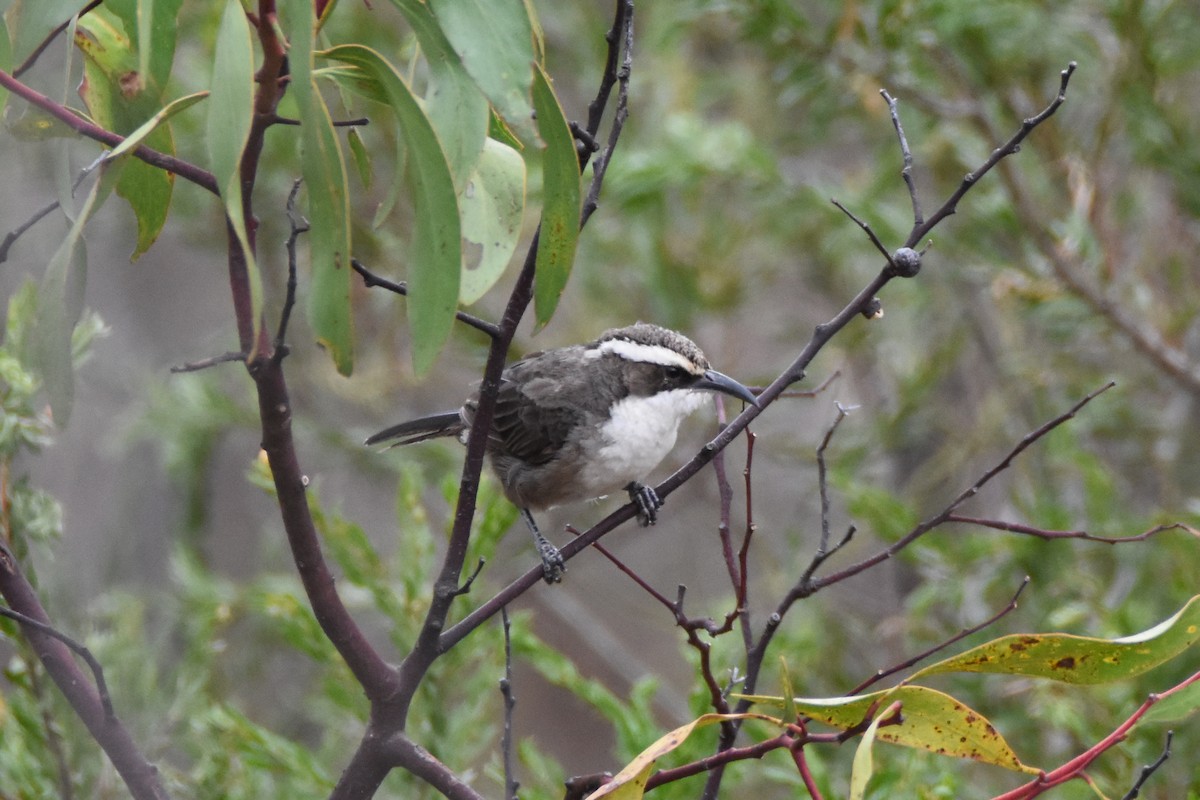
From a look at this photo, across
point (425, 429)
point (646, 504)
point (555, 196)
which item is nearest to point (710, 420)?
point (425, 429)

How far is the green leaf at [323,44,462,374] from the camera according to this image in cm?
163

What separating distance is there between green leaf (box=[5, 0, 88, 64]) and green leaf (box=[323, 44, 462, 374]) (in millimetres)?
417

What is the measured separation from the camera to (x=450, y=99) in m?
1.69

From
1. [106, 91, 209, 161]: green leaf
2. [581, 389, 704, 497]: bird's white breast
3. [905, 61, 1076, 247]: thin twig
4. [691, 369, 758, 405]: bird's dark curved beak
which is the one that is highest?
[691, 369, 758, 405]: bird's dark curved beak

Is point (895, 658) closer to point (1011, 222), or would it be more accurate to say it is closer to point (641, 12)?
point (1011, 222)

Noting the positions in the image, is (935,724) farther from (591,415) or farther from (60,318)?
(591,415)

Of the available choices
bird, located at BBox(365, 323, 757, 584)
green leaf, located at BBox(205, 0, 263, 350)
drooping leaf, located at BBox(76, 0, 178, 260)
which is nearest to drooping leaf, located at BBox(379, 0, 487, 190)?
green leaf, located at BBox(205, 0, 263, 350)

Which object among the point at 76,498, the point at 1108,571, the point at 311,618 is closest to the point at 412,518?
the point at 311,618

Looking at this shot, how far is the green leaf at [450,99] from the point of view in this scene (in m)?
1.68

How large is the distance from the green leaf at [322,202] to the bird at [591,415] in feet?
5.19

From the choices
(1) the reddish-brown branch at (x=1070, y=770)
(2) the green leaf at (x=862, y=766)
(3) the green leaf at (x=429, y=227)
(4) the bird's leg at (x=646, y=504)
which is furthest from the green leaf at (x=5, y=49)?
(1) the reddish-brown branch at (x=1070, y=770)

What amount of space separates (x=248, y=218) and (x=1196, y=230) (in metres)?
4.06

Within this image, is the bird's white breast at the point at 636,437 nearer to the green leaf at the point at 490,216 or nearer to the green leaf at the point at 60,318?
the green leaf at the point at 490,216

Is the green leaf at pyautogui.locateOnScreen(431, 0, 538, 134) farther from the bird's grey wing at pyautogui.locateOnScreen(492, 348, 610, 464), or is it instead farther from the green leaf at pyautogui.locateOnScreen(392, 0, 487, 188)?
the bird's grey wing at pyautogui.locateOnScreen(492, 348, 610, 464)
